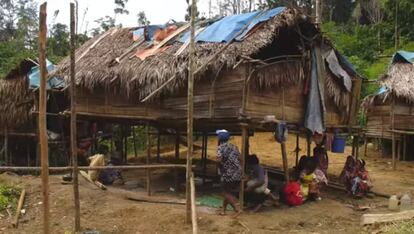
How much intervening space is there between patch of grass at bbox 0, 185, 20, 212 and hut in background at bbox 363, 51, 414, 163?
38.3 ft

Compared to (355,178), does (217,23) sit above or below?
above

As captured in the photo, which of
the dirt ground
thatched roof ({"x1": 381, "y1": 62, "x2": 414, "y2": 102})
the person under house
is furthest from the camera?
thatched roof ({"x1": 381, "y1": 62, "x2": 414, "y2": 102})

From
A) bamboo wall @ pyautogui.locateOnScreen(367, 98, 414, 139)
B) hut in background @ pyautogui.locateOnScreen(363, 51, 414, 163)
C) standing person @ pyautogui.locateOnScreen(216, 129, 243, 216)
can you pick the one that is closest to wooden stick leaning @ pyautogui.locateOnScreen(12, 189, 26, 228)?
standing person @ pyautogui.locateOnScreen(216, 129, 243, 216)

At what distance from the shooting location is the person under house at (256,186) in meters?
10.0

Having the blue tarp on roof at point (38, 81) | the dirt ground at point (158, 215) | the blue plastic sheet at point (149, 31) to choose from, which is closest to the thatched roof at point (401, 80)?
the dirt ground at point (158, 215)

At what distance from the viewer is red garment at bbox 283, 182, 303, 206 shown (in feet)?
34.6

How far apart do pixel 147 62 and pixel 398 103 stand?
33.3 feet

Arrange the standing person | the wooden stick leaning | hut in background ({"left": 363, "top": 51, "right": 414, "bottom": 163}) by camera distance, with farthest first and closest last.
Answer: hut in background ({"left": 363, "top": 51, "right": 414, "bottom": 163})
the standing person
the wooden stick leaning

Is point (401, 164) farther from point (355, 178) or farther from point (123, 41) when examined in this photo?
point (123, 41)

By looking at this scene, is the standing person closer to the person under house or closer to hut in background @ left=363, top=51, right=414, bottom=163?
the person under house

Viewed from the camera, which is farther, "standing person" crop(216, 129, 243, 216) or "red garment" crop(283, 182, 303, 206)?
"red garment" crop(283, 182, 303, 206)

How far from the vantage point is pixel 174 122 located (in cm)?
1163

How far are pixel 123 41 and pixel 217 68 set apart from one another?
A: 4213 millimetres

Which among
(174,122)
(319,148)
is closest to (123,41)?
(174,122)
